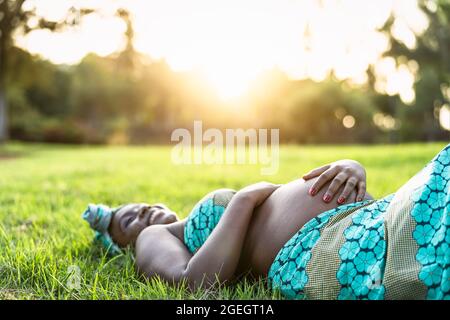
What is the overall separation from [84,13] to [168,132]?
37.4 ft

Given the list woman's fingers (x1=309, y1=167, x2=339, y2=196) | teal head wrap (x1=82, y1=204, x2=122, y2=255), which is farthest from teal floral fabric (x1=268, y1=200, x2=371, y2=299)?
teal head wrap (x1=82, y1=204, x2=122, y2=255)

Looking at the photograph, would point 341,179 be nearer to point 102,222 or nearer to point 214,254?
point 214,254

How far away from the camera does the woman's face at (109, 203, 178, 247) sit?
8.21 feet

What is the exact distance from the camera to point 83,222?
10.4 ft

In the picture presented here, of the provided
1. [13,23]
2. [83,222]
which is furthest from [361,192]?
[13,23]

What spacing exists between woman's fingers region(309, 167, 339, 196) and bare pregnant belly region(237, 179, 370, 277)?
0.07 ft

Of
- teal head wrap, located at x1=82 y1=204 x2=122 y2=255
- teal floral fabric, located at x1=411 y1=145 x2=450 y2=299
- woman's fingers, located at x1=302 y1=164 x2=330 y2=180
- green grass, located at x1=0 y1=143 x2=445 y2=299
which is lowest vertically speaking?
green grass, located at x1=0 y1=143 x2=445 y2=299

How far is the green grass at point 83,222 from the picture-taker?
1.87m

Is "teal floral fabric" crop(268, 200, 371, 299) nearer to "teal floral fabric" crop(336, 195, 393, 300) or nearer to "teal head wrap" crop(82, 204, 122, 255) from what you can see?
"teal floral fabric" crop(336, 195, 393, 300)

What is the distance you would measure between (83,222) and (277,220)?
1707 millimetres

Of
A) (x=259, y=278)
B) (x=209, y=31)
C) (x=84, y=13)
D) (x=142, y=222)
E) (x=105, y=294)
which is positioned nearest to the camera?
(x=105, y=294)
